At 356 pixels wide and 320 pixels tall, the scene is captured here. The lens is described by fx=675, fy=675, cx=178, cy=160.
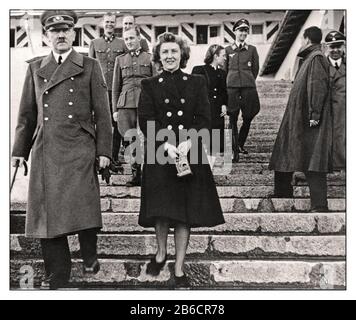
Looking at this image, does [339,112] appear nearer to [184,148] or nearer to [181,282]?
[184,148]

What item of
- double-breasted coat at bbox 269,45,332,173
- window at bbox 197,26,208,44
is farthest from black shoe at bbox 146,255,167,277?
window at bbox 197,26,208,44

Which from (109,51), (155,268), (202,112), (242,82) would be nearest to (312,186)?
(242,82)

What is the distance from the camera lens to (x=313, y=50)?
22.6 ft

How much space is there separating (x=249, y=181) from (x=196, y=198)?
727mm

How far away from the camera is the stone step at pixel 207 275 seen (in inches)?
262

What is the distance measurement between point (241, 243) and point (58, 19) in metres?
2.86

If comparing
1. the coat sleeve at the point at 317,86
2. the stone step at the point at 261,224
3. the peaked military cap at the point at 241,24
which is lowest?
the stone step at the point at 261,224

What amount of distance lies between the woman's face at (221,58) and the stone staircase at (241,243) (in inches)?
19.1

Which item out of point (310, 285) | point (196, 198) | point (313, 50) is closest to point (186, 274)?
point (196, 198)

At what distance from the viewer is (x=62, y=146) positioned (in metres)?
6.36

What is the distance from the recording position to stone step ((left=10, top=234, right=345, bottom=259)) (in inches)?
264

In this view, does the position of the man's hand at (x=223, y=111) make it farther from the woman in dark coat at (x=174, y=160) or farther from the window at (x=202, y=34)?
the window at (x=202, y=34)

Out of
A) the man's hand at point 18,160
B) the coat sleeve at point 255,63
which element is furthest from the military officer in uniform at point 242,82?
the man's hand at point 18,160
